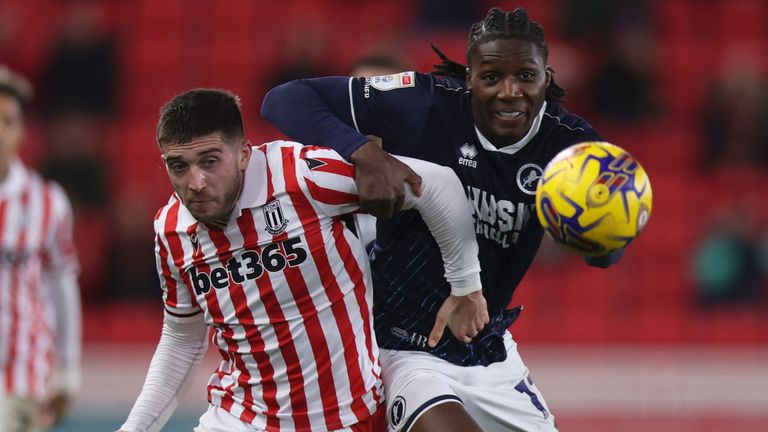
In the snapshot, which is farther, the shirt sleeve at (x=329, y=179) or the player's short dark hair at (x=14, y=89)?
the player's short dark hair at (x=14, y=89)

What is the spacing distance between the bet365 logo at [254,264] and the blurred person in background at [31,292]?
7.37 feet

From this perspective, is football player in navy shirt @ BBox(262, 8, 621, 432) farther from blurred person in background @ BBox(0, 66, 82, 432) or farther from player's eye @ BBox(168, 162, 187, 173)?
blurred person in background @ BBox(0, 66, 82, 432)

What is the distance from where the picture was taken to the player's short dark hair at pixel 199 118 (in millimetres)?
3689

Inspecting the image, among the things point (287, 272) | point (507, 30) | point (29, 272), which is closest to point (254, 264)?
point (287, 272)

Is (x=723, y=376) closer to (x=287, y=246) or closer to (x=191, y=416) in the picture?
(x=191, y=416)

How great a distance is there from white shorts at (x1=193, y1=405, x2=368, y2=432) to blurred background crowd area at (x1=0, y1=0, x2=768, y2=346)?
5.76 metres

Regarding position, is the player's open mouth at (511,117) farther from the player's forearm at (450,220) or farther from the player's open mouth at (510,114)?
the player's forearm at (450,220)

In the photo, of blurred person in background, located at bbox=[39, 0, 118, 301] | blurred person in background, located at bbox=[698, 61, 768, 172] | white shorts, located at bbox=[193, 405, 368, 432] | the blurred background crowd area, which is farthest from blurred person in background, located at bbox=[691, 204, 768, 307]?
white shorts, located at bbox=[193, 405, 368, 432]

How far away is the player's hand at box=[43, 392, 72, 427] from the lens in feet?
20.0

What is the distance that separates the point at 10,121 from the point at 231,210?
243 centimetres

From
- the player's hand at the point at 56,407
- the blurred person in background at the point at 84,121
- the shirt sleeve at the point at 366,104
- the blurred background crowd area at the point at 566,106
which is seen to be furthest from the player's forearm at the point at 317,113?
the blurred person in background at the point at 84,121

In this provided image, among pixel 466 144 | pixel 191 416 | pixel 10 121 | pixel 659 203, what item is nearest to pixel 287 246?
pixel 466 144

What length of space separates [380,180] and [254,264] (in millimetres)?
518

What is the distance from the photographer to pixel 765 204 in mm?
10828
